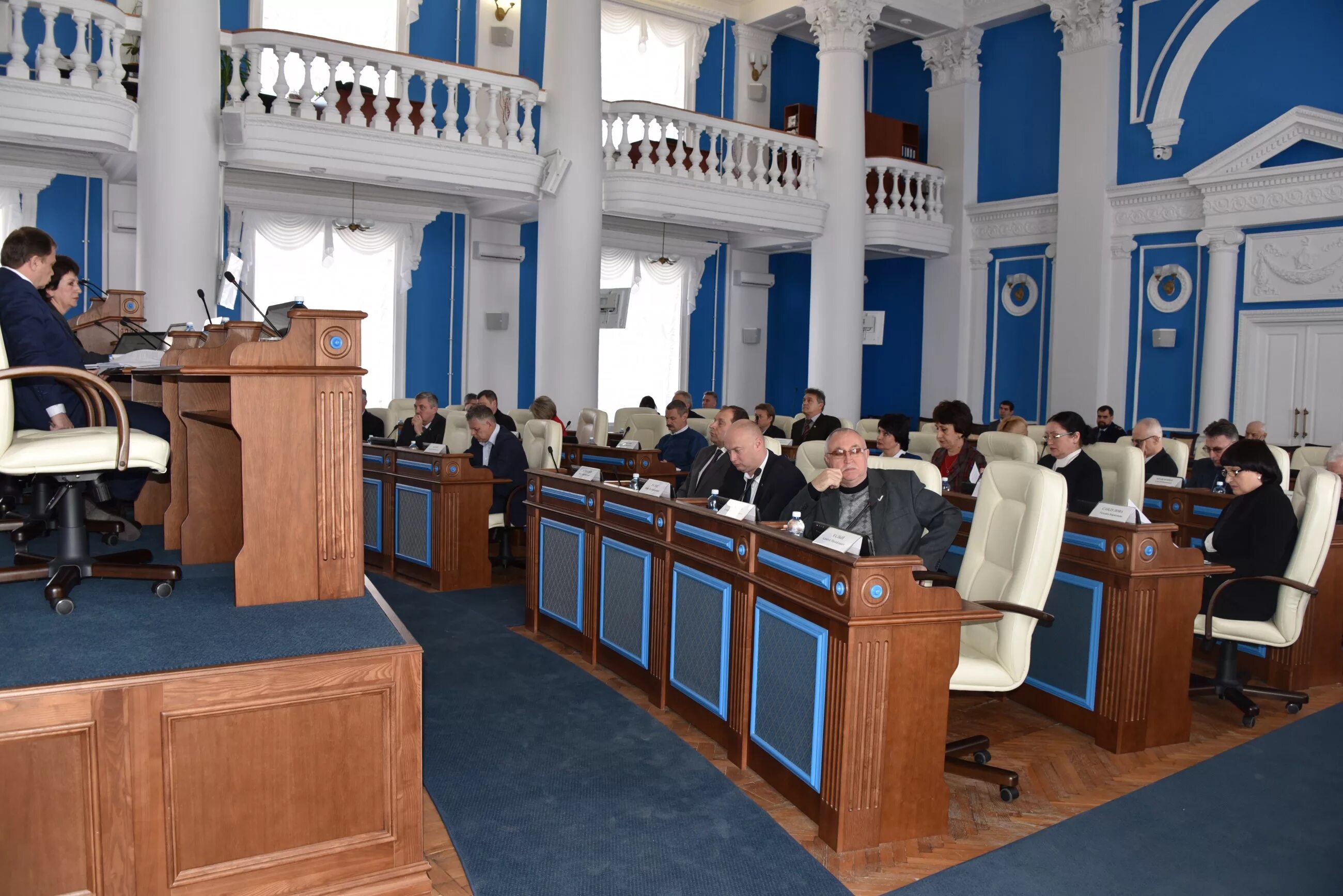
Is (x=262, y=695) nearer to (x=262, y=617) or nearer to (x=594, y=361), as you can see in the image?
(x=262, y=617)

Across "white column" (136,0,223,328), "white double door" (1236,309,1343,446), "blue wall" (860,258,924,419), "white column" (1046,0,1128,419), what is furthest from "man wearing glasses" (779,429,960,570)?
"blue wall" (860,258,924,419)

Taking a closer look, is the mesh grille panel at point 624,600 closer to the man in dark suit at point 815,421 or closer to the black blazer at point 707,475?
the black blazer at point 707,475

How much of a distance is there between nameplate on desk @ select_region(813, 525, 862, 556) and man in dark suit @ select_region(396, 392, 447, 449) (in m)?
5.32

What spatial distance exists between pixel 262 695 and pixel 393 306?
10.4 m

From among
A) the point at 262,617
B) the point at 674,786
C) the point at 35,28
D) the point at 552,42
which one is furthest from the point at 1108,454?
the point at 35,28

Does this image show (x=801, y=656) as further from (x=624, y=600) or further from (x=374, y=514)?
(x=374, y=514)

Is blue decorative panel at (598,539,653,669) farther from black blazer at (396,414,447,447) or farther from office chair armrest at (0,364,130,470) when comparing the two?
black blazer at (396,414,447,447)

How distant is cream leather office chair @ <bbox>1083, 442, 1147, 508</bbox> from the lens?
5332mm

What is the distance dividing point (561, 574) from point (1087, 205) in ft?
29.7

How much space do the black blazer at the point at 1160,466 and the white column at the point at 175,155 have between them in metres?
7.25

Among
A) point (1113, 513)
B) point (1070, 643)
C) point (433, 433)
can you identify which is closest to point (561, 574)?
point (1070, 643)

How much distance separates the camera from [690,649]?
4.22 metres

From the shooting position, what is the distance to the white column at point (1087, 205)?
11656 millimetres

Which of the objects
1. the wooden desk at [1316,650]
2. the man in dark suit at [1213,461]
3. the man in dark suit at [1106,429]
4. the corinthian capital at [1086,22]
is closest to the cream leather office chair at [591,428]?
the man in dark suit at [1213,461]
